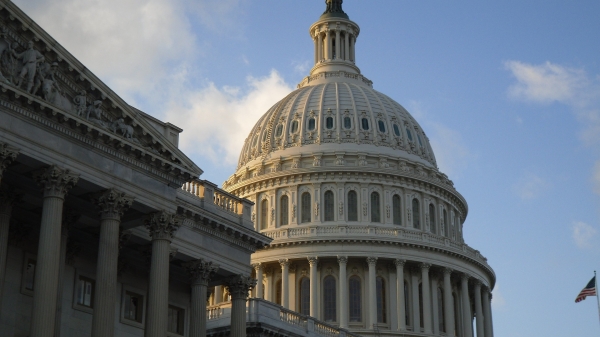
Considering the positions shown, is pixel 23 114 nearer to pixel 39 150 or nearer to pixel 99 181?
pixel 39 150

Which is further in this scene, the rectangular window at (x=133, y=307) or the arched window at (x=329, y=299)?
the arched window at (x=329, y=299)

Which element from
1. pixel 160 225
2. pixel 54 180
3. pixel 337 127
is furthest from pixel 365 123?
pixel 54 180

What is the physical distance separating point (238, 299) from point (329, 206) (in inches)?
2129

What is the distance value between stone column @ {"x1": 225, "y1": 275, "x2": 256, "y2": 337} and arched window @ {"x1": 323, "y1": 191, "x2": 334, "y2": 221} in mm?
52994

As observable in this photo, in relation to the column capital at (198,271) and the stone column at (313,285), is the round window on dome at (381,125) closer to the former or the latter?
the stone column at (313,285)

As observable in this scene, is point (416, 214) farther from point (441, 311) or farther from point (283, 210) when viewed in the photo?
point (283, 210)

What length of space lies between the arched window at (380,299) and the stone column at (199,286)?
52617 millimetres

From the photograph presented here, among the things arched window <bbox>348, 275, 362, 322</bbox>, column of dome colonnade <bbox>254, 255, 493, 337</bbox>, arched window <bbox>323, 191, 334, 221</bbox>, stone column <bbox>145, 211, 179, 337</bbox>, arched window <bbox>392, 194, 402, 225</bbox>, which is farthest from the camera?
arched window <bbox>392, 194, 402, 225</bbox>

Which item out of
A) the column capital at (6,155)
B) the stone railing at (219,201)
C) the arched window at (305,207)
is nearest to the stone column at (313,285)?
the arched window at (305,207)

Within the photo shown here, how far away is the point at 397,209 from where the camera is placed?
350ft

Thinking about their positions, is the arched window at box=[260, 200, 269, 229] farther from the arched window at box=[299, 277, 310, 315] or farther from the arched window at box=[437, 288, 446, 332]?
the arched window at box=[437, 288, 446, 332]

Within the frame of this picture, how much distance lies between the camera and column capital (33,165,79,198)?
130 ft

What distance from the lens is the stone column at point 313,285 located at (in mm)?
98812

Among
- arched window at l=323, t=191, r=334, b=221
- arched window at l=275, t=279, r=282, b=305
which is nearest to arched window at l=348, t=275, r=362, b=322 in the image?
arched window at l=323, t=191, r=334, b=221
